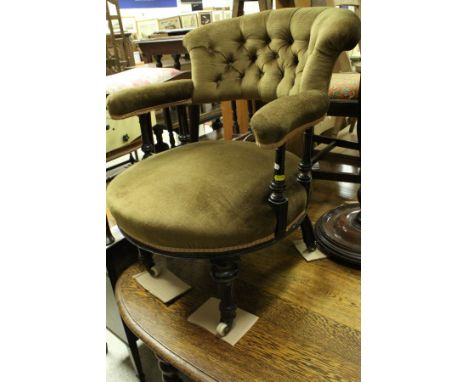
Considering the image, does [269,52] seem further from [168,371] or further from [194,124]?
[168,371]

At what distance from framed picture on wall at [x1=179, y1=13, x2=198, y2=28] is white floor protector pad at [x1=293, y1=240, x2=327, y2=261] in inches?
116

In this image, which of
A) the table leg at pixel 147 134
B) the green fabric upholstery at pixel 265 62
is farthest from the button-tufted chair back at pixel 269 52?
the table leg at pixel 147 134

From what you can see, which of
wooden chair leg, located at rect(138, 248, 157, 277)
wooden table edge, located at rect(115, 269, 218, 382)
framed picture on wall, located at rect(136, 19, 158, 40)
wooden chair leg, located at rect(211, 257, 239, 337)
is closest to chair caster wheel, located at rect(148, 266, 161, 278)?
wooden chair leg, located at rect(138, 248, 157, 277)

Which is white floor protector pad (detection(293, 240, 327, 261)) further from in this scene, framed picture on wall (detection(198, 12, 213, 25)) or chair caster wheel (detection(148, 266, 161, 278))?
framed picture on wall (detection(198, 12, 213, 25))

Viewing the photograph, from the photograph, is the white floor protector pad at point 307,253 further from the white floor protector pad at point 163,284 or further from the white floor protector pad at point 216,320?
the white floor protector pad at point 163,284

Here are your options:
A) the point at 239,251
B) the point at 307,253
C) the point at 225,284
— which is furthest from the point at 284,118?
the point at 307,253

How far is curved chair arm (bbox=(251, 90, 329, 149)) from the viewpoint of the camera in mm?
686

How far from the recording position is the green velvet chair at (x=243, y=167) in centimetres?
79

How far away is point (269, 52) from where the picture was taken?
1.24 m
